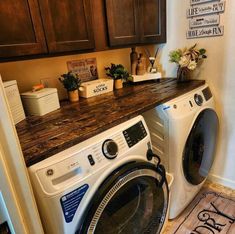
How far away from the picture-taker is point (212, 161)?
5.80 feet

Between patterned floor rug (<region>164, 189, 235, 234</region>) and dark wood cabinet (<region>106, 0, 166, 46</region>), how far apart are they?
1.44m

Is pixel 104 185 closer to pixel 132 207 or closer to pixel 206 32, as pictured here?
pixel 132 207

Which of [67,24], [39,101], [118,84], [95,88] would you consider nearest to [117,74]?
[118,84]

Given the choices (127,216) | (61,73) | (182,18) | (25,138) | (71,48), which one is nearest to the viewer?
(25,138)

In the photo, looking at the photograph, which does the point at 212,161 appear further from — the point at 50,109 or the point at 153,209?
the point at 50,109

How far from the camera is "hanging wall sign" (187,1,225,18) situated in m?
1.46

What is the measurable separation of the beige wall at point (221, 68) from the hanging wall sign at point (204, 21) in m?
0.04

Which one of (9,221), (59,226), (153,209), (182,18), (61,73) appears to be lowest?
(153,209)

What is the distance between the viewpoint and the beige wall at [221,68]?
151 centimetres

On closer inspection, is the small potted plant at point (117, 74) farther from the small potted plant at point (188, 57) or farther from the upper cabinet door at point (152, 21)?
the small potted plant at point (188, 57)

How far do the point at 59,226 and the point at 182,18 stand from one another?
172 cm

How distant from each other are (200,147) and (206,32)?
92 centimetres

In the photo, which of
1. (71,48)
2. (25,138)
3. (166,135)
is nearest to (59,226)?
(25,138)

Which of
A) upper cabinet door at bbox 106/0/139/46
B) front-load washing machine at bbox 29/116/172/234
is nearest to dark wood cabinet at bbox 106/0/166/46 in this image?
upper cabinet door at bbox 106/0/139/46
